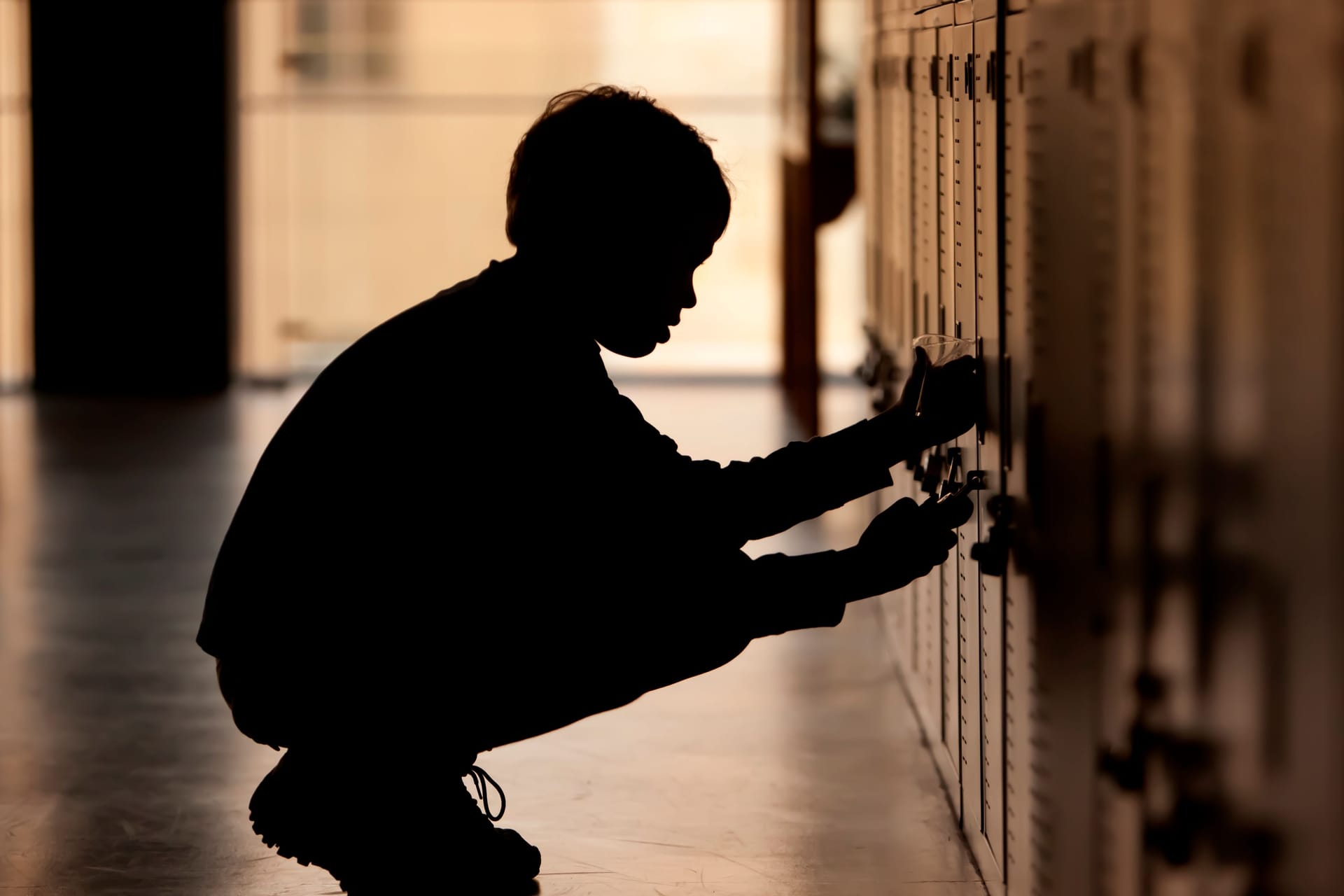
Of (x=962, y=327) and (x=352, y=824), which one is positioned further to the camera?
(x=962, y=327)

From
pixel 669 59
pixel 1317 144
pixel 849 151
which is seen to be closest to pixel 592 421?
pixel 1317 144

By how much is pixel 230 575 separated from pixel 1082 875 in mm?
901

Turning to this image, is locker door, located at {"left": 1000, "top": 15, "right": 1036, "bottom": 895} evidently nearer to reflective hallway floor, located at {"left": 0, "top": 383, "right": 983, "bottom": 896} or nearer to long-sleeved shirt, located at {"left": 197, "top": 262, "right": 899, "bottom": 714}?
long-sleeved shirt, located at {"left": 197, "top": 262, "right": 899, "bottom": 714}

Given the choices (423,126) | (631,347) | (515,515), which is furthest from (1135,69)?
(423,126)

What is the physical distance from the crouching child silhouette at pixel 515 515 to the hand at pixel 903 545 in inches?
2.4

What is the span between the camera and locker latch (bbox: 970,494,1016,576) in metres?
1.67

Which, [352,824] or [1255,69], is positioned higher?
[1255,69]

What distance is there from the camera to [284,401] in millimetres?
6375

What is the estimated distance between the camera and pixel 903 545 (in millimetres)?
1636

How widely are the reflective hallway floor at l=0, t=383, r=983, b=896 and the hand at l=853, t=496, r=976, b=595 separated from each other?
13.5 inches

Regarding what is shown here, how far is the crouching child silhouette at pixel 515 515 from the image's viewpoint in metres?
1.73

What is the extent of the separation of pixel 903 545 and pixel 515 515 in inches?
15.6

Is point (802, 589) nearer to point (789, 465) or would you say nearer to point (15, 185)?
point (789, 465)

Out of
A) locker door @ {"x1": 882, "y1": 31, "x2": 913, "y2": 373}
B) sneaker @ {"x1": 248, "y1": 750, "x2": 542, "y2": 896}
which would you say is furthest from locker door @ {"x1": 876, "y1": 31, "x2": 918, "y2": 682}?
sneaker @ {"x1": 248, "y1": 750, "x2": 542, "y2": 896}
